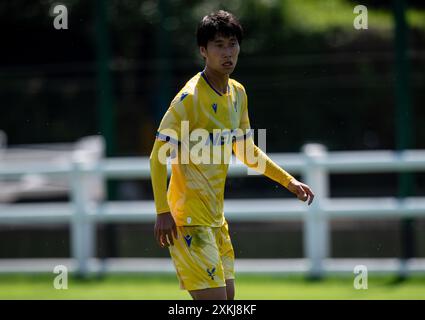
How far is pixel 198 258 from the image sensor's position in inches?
175

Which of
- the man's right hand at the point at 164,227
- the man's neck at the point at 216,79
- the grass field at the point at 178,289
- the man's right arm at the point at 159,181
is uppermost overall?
the man's neck at the point at 216,79

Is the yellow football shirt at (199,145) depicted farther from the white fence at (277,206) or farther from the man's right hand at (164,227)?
the white fence at (277,206)

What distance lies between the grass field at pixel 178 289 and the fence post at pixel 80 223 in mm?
222

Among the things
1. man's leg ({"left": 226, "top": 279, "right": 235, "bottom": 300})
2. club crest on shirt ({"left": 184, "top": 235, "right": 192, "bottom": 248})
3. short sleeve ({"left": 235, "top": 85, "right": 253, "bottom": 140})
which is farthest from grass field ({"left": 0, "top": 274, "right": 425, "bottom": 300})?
club crest on shirt ({"left": 184, "top": 235, "right": 192, "bottom": 248})

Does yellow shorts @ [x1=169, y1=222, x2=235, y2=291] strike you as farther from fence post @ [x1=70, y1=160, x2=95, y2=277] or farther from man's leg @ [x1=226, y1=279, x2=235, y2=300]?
fence post @ [x1=70, y1=160, x2=95, y2=277]

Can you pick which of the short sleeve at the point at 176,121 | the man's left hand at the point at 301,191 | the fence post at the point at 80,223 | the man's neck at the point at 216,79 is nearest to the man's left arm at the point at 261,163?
the man's left hand at the point at 301,191

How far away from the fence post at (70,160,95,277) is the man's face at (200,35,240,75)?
15.0 ft

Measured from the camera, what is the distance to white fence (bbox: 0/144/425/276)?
8273 mm

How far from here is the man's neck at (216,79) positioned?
4.57 meters

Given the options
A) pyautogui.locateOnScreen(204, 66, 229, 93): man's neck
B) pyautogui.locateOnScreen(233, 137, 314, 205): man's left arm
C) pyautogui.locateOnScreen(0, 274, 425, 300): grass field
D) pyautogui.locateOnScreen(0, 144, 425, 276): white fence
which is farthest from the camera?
pyautogui.locateOnScreen(0, 144, 425, 276): white fence

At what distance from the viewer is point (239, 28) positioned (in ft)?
14.8

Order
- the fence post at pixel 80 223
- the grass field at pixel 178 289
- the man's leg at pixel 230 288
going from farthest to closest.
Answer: the fence post at pixel 80 223, the grass field at pixel 178 289, the man's leg at pixel 230 288

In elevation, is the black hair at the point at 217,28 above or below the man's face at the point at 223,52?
above

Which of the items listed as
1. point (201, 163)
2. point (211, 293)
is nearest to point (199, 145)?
point (201, 163)
